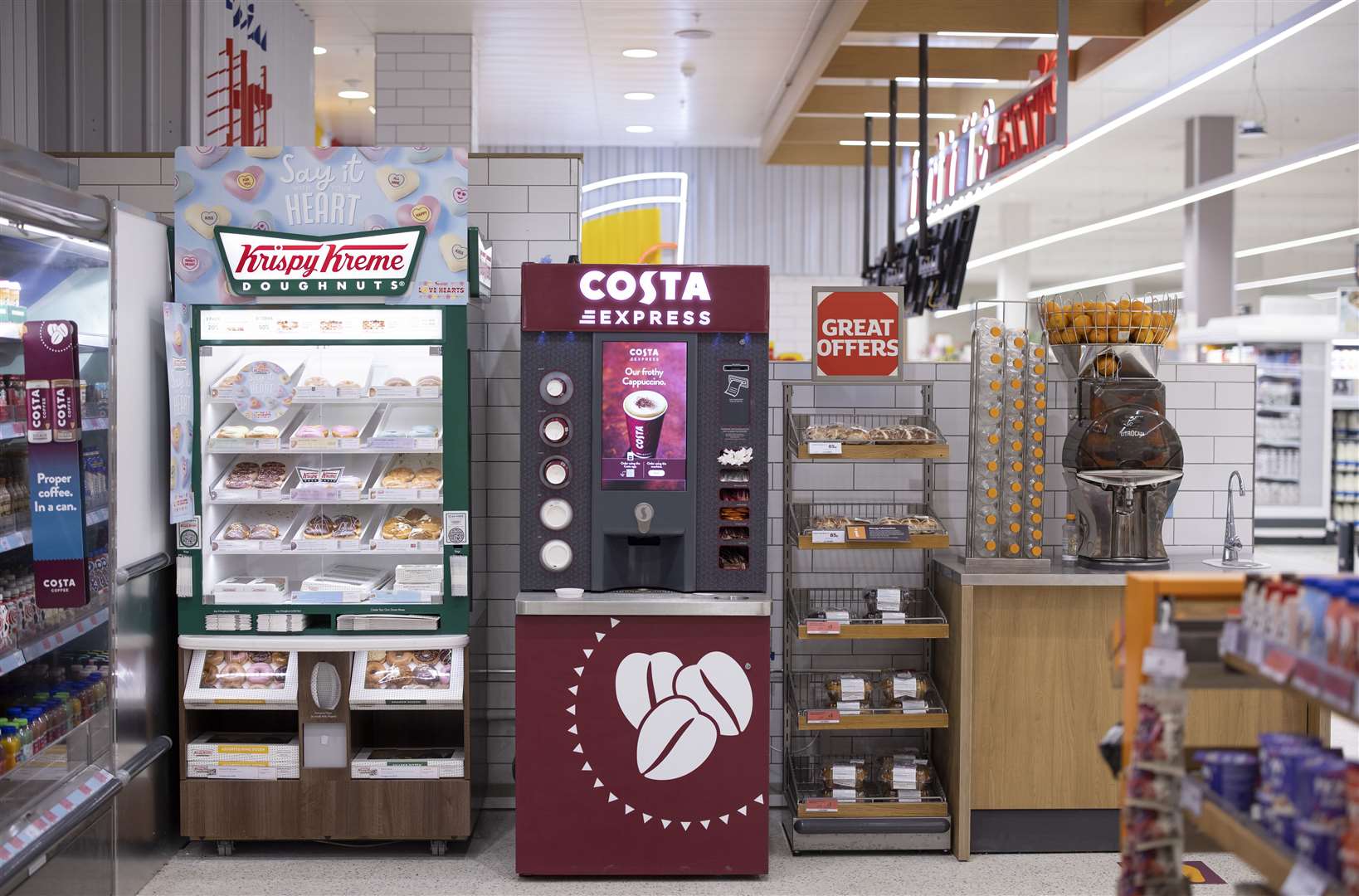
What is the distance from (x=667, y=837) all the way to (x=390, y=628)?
3.83ft

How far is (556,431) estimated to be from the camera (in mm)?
4039

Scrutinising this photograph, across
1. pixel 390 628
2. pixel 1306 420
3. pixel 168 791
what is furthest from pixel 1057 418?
pixel 1306 420

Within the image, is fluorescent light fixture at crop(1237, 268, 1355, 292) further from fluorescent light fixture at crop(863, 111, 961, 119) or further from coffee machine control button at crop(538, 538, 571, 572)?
coffee machine control button at crop(538, 538, 571, 572)

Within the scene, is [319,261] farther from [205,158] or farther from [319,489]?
[319,489]

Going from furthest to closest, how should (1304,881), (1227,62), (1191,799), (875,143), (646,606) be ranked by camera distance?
(875,143) < (1227,62) < (646,606) < (1191,799) < (1304,881)

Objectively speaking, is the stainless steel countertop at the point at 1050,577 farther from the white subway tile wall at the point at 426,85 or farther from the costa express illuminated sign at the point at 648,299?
the white subway tile wall at the point at 426,85

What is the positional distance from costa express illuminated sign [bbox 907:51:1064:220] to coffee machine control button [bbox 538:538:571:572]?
2950 millimetres

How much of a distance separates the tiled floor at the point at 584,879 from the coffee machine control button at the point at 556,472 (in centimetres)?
132

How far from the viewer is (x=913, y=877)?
4.07 meters

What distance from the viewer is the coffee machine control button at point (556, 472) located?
4.04 metres

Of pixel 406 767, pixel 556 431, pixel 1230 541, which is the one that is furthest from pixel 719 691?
pixel 1230 541

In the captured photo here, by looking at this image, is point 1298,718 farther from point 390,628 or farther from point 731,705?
point 390,628

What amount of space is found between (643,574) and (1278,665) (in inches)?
97.7

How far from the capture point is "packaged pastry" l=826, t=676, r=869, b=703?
430 cm
